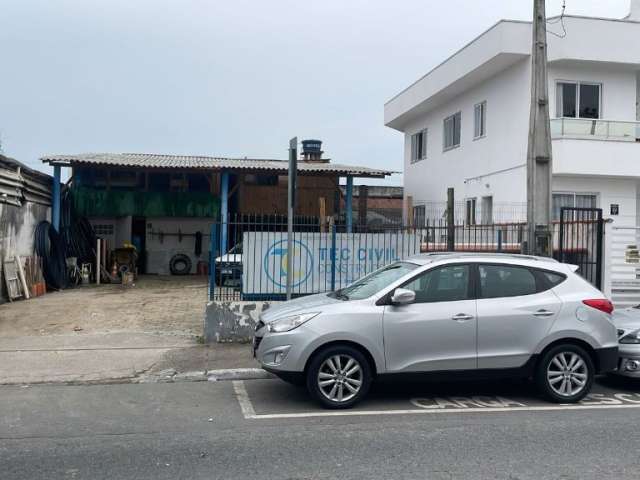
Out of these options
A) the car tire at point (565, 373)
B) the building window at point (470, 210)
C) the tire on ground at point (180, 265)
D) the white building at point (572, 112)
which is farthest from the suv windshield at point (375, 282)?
the tire on ground at point (180, 265)

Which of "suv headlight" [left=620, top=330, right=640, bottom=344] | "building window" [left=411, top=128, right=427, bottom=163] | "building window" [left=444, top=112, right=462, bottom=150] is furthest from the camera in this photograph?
"building window" [left=411, top=128, right=427, bottom=163]

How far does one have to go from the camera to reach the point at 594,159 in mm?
17281

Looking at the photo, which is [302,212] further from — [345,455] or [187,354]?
[345,455]

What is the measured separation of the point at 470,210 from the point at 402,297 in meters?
15.2

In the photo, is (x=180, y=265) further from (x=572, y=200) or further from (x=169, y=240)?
(x=572, y=200)

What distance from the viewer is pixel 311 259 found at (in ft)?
36.2

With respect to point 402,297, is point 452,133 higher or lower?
higher

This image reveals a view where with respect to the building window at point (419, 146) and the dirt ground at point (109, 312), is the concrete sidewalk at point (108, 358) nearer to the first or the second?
the dirt ground at point (109, 312)

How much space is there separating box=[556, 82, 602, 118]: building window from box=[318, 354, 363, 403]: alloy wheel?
526 inches

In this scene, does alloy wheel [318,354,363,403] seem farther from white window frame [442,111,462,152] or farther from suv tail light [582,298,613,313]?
white window frame [442,111,462,152]

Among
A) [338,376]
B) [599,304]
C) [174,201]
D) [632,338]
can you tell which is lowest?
[338,376]

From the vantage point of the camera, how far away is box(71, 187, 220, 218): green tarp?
23.4 meters

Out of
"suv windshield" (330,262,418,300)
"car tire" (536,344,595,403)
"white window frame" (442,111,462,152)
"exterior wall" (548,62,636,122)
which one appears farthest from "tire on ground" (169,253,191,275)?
"car tire" (536,344,595,403)

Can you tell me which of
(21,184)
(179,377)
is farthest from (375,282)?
(21,184)
